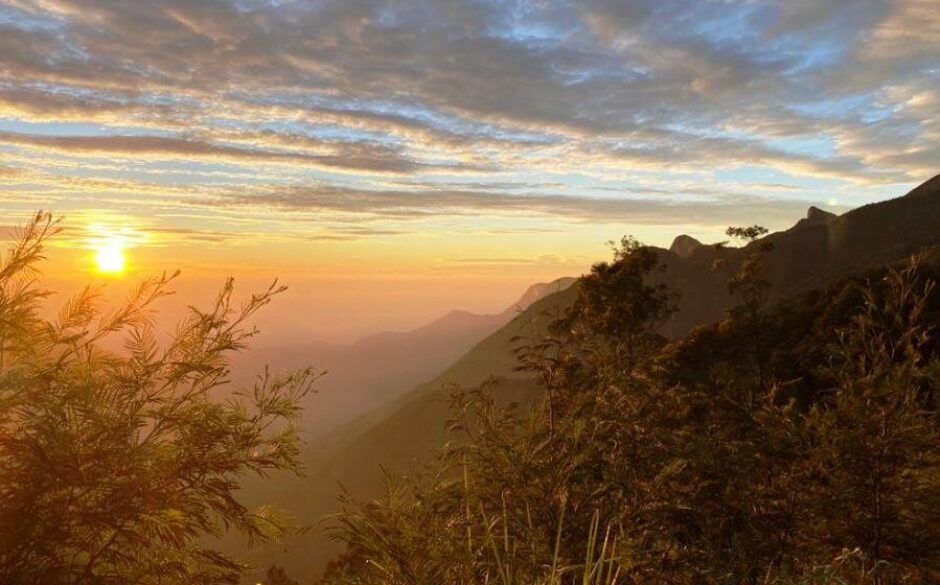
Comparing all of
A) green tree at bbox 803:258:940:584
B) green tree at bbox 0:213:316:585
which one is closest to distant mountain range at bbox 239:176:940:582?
green tree at bbox 803:258:940:584

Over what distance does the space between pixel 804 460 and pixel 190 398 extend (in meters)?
6.62

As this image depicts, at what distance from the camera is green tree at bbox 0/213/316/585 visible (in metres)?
4.12

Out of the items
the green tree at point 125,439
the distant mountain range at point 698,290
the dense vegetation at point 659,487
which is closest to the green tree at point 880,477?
the dense vegetation at point 659,487

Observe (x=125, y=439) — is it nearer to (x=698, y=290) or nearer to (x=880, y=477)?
(x=880, y=477)

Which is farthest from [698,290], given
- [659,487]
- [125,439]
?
[125,439]

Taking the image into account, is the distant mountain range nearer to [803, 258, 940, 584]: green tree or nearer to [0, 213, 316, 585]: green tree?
[803, 258, 940, 584]: green tree

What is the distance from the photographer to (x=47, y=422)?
4.09 metres

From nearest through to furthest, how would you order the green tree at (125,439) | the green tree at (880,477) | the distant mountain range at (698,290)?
1. the green tree at (125,439)
2. the green tree at (880,477)
3. the distant mountain range at (698,290)

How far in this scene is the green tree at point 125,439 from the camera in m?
4.12

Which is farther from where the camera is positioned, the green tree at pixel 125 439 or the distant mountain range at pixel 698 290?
the distant mountain range at pixel 698 290

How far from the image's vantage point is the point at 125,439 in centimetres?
439

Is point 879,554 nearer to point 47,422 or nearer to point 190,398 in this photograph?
point 190,398

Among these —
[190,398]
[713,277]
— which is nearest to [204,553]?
[190,398]

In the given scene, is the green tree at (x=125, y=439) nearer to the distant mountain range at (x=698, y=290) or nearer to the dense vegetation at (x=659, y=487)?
the dense vegetation at (x=659, y=487)
